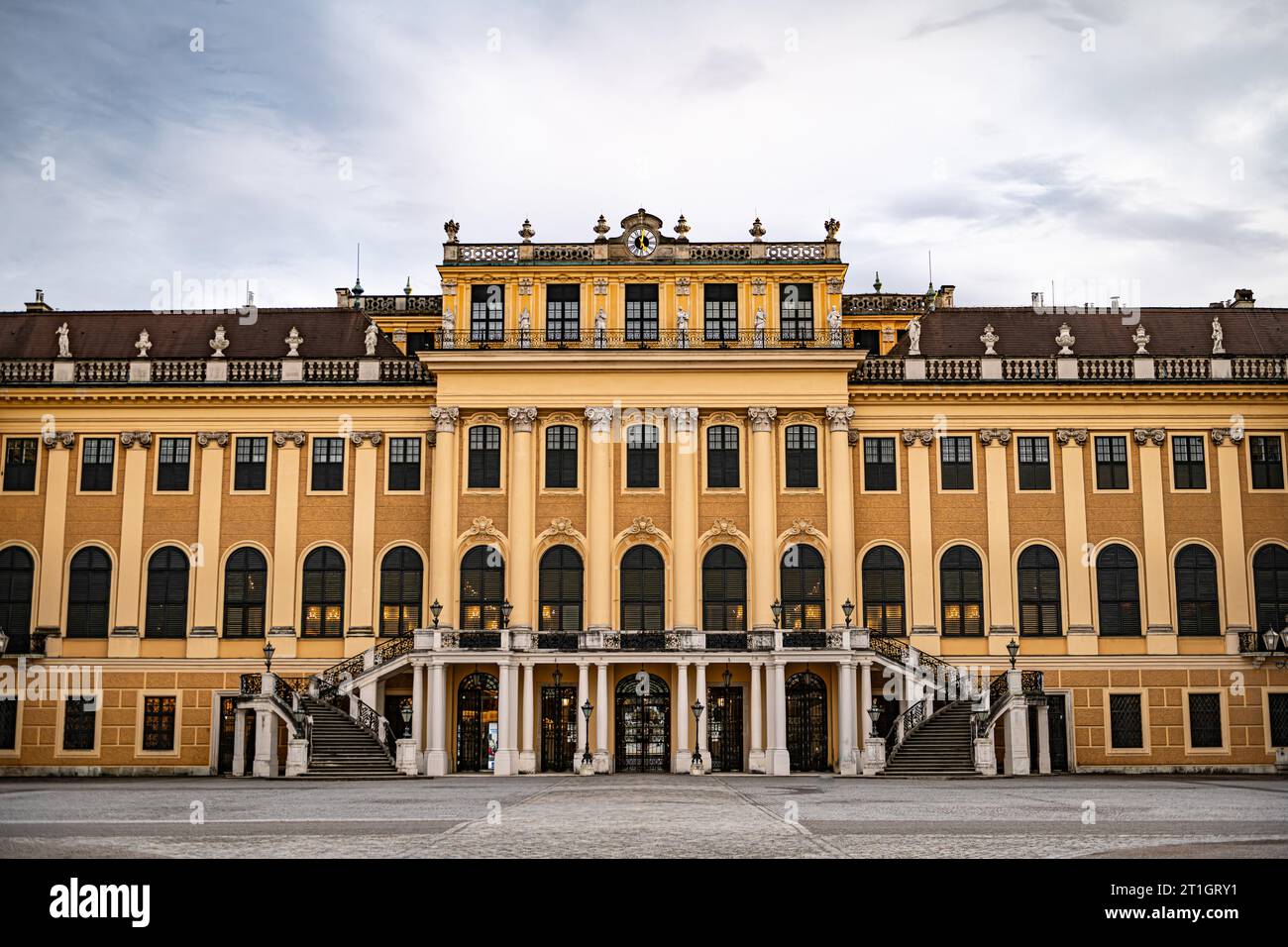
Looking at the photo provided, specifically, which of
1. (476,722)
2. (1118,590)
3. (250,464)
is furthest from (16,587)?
(1118,590)

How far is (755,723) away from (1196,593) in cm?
1659

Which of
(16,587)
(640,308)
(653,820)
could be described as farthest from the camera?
(640,308)

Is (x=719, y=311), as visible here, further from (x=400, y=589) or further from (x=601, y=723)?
(x=601, y=723)

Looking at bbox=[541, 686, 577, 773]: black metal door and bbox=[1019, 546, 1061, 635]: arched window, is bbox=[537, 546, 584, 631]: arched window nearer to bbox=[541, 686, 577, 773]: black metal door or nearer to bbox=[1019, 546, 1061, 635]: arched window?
bbox=[541, 686, 577, 773]: black metal door

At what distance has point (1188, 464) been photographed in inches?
1994

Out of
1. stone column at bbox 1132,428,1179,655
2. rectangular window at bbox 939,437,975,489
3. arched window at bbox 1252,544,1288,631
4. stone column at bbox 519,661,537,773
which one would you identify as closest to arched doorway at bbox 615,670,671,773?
stone column at bbox 519,661,537,773

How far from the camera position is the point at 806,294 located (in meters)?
51.1

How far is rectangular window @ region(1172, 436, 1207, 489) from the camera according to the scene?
1988 inches

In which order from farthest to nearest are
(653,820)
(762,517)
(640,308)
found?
1. (640,308)
2. (762,517)
3. (653,820)

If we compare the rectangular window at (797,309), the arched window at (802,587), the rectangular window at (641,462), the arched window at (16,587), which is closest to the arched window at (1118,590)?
the arched window at (802,587)

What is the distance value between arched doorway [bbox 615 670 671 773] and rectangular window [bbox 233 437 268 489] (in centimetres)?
1508

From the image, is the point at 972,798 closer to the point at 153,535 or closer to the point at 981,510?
the point at 981,510

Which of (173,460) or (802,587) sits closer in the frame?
(802,587)

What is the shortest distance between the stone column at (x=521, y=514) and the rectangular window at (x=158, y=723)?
12.7 meters
